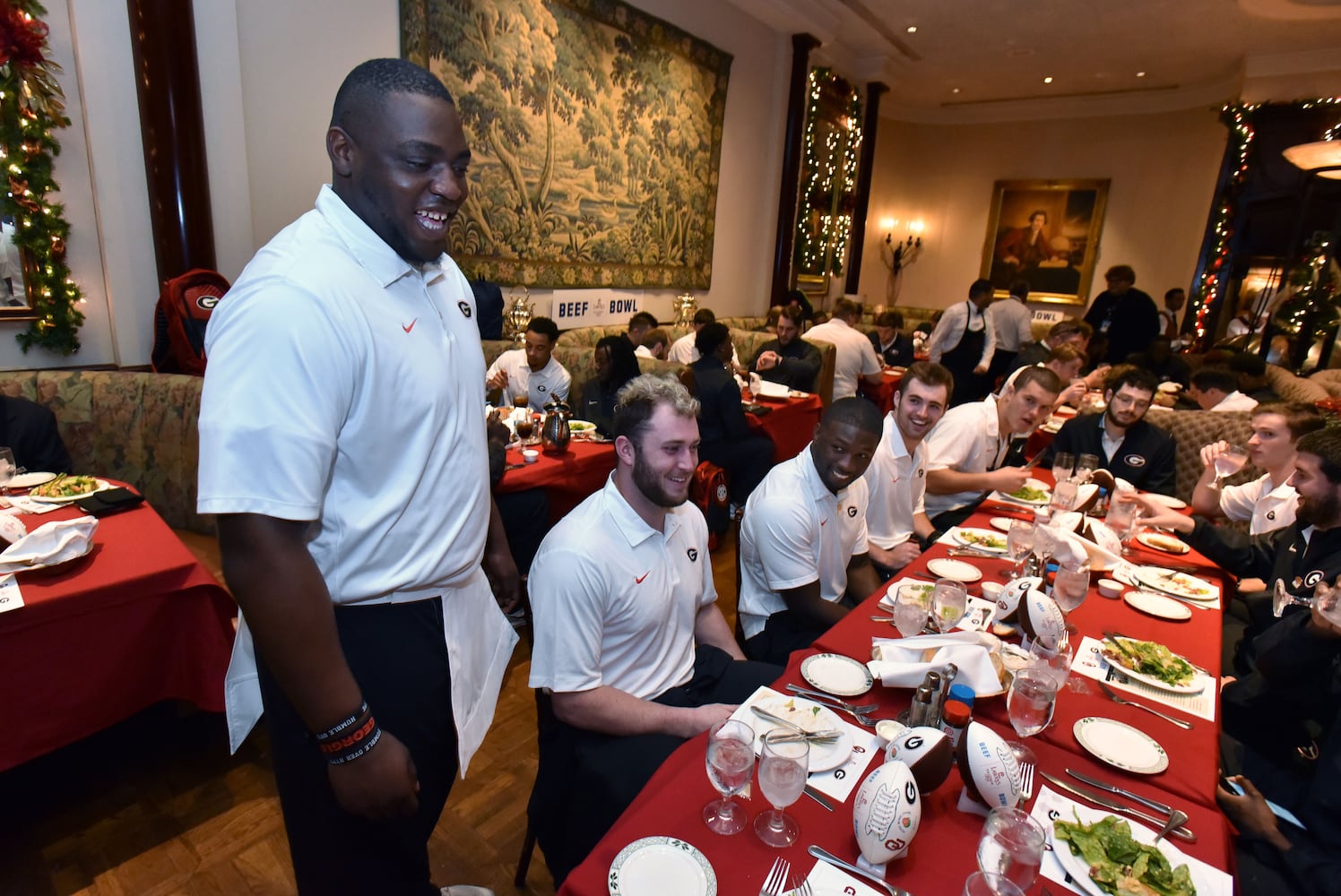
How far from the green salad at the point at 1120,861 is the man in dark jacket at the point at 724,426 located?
3.36 metres

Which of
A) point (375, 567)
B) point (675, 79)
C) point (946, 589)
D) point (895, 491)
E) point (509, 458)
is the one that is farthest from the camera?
point (675, 79)

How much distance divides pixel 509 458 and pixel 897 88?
10857 millimetres

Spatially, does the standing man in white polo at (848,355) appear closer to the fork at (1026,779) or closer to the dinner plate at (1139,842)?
the fork at (1026,779)

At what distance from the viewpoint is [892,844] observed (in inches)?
41.7

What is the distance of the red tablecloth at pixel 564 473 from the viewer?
3.30 m

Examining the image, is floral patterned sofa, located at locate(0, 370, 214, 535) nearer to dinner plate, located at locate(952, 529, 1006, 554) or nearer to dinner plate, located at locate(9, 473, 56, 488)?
dinner plate, located at locate(9, 473, 56, 488)

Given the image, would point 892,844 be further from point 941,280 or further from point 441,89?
point 941,280

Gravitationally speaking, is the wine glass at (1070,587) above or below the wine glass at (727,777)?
above

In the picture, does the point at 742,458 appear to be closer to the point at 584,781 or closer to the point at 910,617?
the point at 910,617

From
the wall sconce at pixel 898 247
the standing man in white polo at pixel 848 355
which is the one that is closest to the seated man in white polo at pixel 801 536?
the standing man in white polo at pixel 848 355

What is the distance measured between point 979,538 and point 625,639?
1.51m

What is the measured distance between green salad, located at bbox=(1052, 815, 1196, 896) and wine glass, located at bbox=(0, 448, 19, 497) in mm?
3452

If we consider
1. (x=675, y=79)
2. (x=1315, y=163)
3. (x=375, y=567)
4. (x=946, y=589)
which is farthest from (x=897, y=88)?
(x=375, y=567)

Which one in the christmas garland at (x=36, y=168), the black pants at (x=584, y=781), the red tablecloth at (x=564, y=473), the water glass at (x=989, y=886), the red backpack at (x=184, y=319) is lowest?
the black pants at (x=584, y=781)
